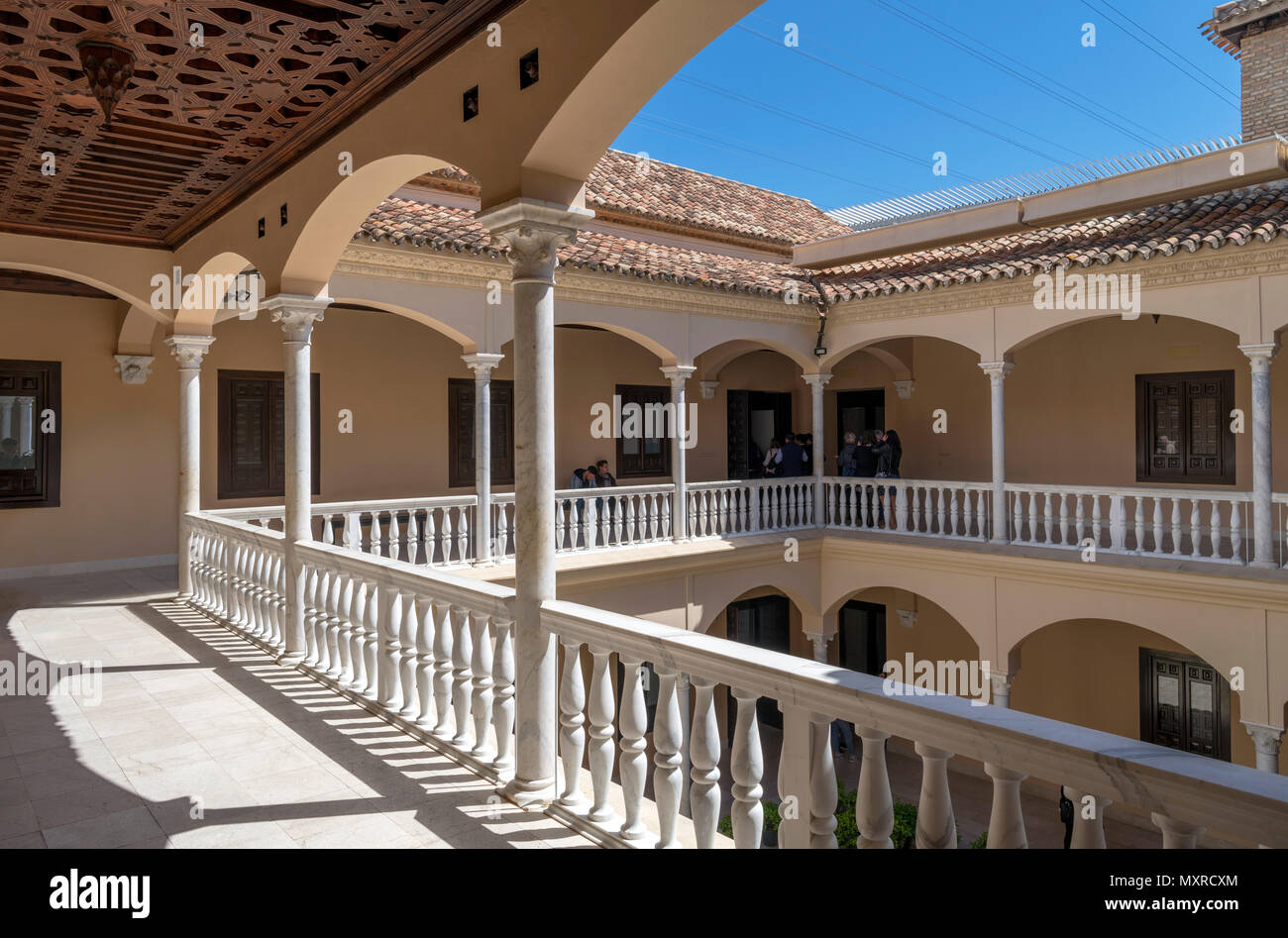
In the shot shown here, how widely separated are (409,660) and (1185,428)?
10.9 meters

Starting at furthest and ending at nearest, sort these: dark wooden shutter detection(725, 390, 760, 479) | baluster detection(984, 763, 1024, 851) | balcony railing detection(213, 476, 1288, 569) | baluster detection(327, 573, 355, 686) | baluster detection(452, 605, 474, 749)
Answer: dark wooden shutter detection(725, 390, 760, 479) → balcony railing detection(213, 476, 1288, 569) → baluster detection(327, 573, 355, 686) → baluster detection(452, 605, 474, 749) → baluster detection(984, 763, 1024, 851)

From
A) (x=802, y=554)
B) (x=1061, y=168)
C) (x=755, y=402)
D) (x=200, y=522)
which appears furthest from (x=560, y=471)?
(x=1061, y=168)

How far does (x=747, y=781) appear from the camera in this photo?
2.56 meters

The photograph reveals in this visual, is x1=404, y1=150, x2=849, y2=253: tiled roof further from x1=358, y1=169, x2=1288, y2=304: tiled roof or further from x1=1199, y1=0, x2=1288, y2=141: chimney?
x1=1199, y1=0, x2=1288, y2=141: chimney

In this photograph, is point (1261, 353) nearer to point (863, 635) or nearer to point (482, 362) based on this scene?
point (482, 362)

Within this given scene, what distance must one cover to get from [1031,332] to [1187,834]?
9.58 metres

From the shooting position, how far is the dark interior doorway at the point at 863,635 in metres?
15.2

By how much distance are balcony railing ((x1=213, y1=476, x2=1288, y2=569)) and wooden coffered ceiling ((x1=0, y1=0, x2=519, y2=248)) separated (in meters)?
3.17

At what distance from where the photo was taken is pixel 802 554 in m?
12.4

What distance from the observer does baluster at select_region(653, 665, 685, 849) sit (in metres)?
2.89

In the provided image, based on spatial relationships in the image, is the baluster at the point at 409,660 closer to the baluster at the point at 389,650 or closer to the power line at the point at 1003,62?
the baluster at the point at 389,650

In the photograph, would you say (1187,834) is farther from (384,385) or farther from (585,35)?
(384,385)

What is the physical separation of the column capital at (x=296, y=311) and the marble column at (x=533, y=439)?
107 inches

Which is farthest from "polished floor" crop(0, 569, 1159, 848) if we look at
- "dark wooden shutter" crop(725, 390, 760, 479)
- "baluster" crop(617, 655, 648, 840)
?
"dark wooden shutter" crop(725, 390, 760, 479)
